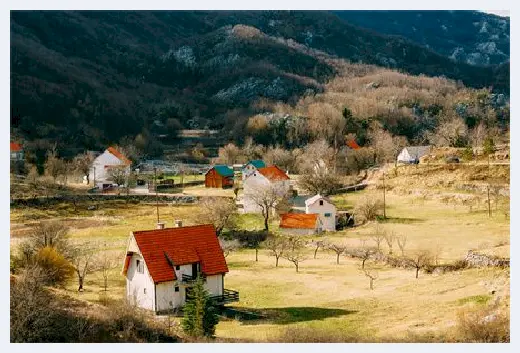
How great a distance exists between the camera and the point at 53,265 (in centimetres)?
3578

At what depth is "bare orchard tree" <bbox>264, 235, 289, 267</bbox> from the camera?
51281mm

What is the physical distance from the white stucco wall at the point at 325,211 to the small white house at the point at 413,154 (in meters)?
37.9

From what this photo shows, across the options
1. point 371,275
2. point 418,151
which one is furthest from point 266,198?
point 418,151

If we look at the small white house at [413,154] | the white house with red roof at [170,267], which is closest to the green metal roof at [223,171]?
the small white house at [413,154]

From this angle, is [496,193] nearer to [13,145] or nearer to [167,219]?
[167,219]

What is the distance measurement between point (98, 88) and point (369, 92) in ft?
225

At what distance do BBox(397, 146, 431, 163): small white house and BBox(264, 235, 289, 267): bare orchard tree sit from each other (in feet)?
145

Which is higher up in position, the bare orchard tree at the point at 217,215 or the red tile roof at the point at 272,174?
the red tile roof at the point at 272,174

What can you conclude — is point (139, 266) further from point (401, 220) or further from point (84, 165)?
point (84, 165)

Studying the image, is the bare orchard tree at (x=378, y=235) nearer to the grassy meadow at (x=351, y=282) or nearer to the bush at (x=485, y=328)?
the grassy meadow at (x=351, y=282)

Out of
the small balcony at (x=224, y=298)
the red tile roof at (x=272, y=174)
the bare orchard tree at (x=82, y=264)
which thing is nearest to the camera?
the small balcony at (x=224, y=298)

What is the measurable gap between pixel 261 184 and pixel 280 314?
125ft

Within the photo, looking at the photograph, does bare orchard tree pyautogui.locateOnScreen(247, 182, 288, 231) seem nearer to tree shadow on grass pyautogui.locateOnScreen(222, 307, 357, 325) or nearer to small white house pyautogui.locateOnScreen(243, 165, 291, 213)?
small white house pyautogui.locateOnScreen(243, 165, 291, 213)

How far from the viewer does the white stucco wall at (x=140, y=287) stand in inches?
1305
